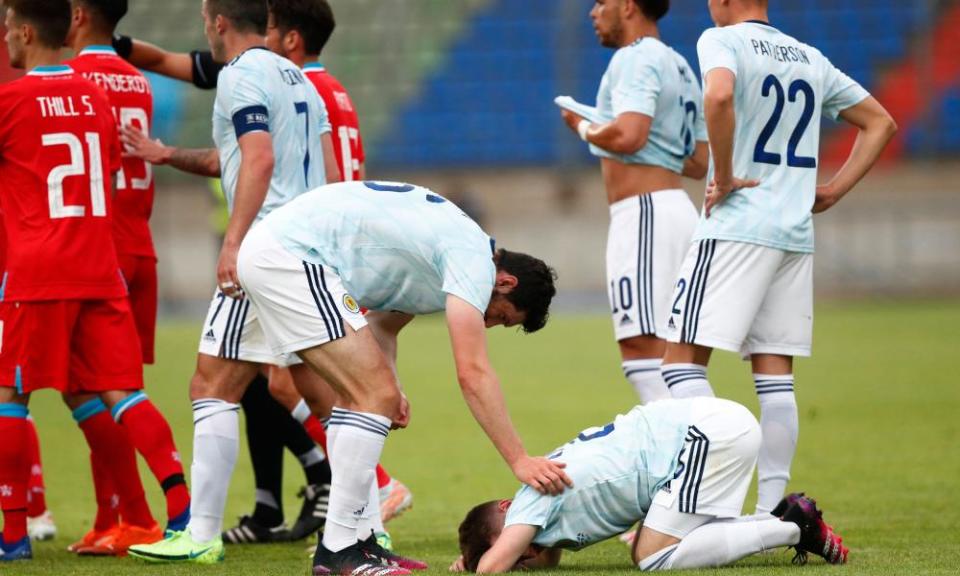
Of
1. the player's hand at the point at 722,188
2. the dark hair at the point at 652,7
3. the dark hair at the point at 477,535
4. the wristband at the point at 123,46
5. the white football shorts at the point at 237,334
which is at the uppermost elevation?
the dark hair at the point at 652,7

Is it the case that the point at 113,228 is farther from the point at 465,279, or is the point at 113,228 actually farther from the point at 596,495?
the point at 596,495

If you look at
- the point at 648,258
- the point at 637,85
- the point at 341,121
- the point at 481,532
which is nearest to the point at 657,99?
the point at 637,85

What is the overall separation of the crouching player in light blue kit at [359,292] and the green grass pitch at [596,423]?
1.63ft

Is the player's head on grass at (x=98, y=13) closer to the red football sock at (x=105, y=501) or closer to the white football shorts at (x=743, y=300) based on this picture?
the red football sock at (x=105, y=501)

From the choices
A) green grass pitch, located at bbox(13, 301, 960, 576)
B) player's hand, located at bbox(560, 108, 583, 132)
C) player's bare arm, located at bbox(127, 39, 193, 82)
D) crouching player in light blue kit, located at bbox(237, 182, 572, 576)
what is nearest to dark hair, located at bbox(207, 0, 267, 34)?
player's bare arm, located at bbox(127, 39, 193, 82)

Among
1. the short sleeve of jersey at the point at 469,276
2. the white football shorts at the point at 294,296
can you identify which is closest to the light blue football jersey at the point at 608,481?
the short sleeve of jersey at the point at 469,276

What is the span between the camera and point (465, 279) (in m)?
4.79

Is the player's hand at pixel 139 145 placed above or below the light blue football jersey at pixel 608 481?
above

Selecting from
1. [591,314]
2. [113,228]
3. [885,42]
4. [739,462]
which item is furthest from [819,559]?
[885,42]

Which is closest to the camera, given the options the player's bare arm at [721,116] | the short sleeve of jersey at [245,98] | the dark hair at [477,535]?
the dark hair at [477,535]

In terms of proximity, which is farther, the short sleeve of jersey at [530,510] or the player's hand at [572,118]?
the player's hand at [572,118]

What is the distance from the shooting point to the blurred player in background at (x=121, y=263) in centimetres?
616

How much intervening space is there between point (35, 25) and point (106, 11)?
25.3 inches

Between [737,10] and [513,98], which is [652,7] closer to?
[737,10]
